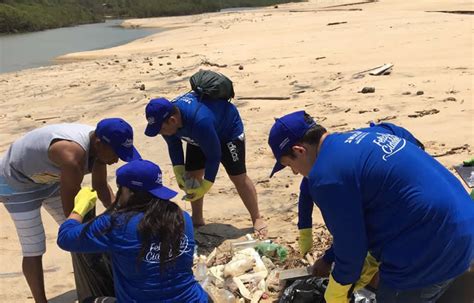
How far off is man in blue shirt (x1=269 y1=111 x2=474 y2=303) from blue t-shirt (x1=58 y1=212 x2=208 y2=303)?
70 cm

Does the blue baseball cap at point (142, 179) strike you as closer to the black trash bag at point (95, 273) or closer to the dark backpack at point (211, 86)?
the black trash bag at point (95, 273)

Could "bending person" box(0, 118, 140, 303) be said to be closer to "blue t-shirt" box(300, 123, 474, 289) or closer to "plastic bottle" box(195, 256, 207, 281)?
"plastic bottle" box(195, 256, 207, 281)

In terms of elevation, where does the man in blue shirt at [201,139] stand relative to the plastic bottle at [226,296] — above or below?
above

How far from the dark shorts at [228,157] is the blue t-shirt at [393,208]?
7.30ft

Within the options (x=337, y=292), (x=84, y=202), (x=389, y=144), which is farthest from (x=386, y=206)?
(x=84, y=202)

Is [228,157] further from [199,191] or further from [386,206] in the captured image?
[386,206]

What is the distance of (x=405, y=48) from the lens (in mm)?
12375

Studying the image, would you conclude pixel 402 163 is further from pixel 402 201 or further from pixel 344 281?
pixel 344 281

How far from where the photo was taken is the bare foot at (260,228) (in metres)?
4.75

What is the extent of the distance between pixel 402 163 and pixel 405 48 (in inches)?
420

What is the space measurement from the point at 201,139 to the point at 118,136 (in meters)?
1.06

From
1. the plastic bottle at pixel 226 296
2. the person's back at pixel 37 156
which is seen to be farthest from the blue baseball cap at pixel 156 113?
the plastic bottle at pixel 226 296

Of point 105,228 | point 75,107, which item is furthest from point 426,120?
point 75,107

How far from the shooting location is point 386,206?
7.96 feet
